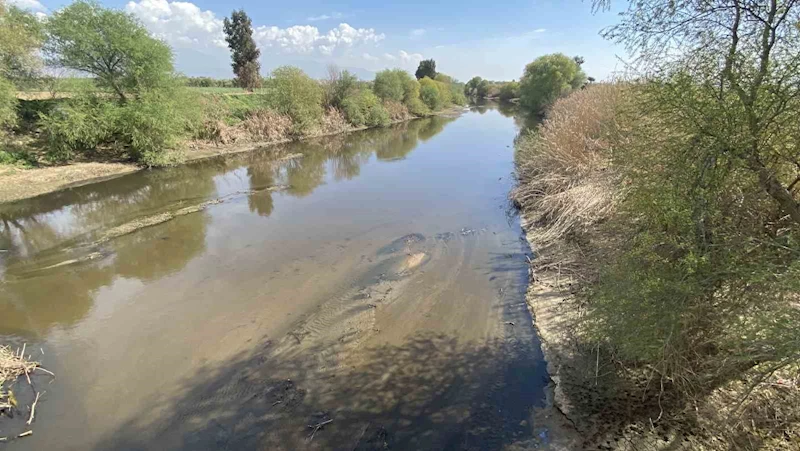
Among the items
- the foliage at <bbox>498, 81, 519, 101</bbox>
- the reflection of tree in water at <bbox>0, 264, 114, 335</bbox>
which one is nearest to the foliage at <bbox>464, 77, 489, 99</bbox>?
the foliage at <bbox>498, 81, 519, 101</bbox>

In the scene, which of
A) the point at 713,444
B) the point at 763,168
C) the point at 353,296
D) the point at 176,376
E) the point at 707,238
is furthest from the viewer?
the point at 353,296

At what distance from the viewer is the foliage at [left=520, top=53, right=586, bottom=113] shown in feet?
154

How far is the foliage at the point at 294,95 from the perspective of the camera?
32.0 metres

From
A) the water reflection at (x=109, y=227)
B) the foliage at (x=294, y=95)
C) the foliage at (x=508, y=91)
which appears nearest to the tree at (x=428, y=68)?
the foliage at (x=508, y=91)

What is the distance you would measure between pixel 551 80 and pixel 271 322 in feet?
161

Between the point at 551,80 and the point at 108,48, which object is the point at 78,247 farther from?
the point at 551,80

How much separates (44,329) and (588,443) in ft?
30.4

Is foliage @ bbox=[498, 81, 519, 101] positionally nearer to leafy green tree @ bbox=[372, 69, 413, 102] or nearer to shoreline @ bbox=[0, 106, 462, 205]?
leafy green tree @ bbox=[372, 69, 413, 102]

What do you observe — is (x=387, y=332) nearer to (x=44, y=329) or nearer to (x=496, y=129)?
(x=44, y=329)

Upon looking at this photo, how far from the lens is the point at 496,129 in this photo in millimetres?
37500

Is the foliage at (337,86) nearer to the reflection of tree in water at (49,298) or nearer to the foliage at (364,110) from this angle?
the foliage at (364,110)

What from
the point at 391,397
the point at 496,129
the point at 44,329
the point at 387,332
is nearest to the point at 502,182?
the point at 387,332

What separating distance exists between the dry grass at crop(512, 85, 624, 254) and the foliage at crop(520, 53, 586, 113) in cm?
3393

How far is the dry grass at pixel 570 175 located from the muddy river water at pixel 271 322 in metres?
1.06
